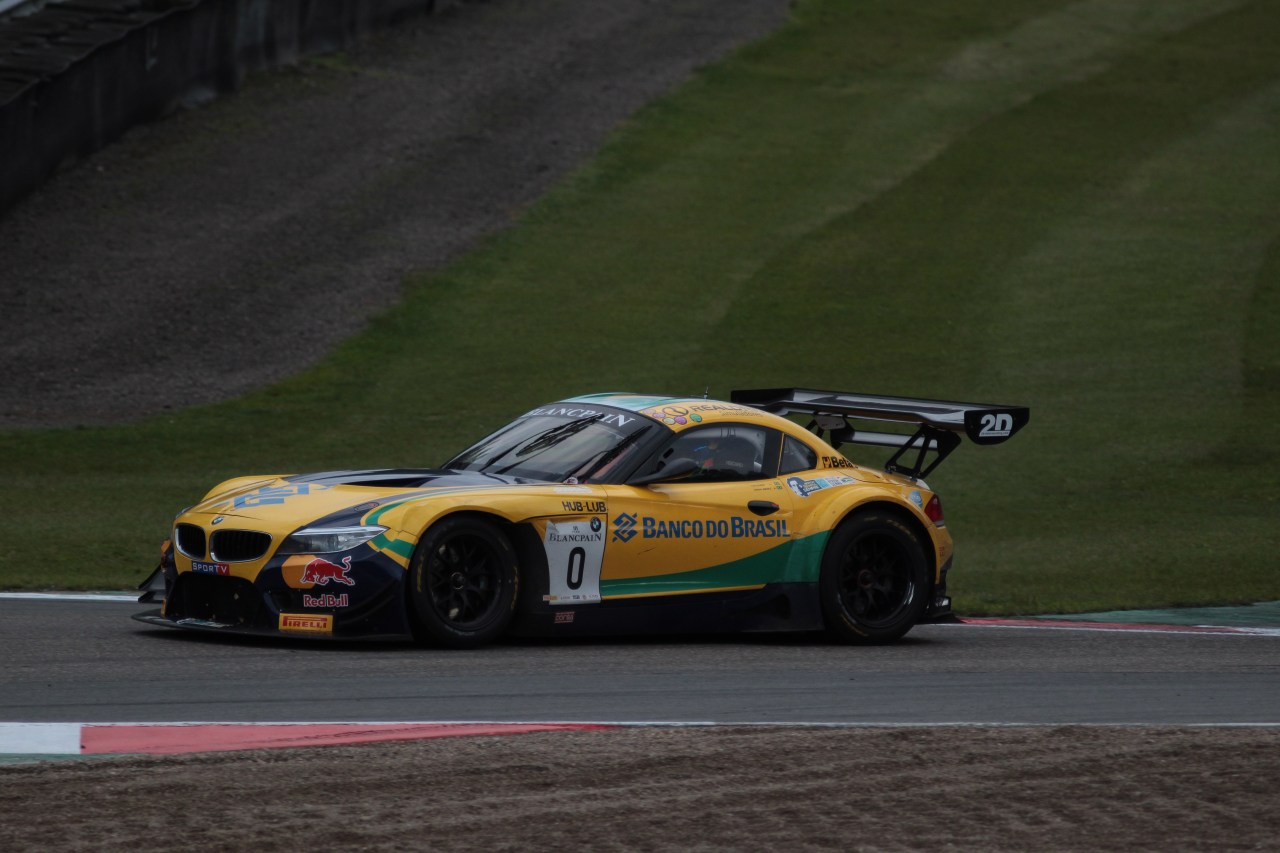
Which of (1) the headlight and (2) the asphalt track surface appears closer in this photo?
(2) the asphalt track surface

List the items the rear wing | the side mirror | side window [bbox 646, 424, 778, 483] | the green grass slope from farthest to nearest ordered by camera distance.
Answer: the green grass slope
the rear wing
side window [bbox 646, 424, 778, 483]
the side mirror

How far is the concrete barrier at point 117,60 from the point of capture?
24.3 m

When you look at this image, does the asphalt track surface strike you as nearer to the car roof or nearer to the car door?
the car door

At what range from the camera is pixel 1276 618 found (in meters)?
12.7

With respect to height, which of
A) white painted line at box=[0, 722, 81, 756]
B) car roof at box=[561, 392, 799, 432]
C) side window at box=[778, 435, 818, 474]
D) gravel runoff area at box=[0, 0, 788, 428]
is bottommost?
white painted line at box=[0, 722, 81, 756]

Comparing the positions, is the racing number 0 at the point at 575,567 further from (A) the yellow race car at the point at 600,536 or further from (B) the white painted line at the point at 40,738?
(B) the white painted line at the point at 40,738

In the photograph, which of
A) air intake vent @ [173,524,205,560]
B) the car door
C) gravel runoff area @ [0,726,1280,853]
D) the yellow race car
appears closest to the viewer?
gravel runoff area @ [0,726,1280,853]

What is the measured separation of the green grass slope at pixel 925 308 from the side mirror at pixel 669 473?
3.91 meters

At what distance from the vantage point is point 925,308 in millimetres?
24031

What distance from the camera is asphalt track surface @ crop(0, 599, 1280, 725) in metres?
7.74

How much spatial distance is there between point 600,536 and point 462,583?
31.8 inches

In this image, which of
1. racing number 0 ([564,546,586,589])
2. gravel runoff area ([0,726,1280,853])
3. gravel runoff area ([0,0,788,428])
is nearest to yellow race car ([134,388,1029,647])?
racing number 0 ([564,546,586,589])

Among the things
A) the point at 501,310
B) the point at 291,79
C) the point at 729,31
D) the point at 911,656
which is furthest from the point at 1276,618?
the point at 729,31

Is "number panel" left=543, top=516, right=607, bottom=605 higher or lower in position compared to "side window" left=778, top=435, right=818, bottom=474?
lower
